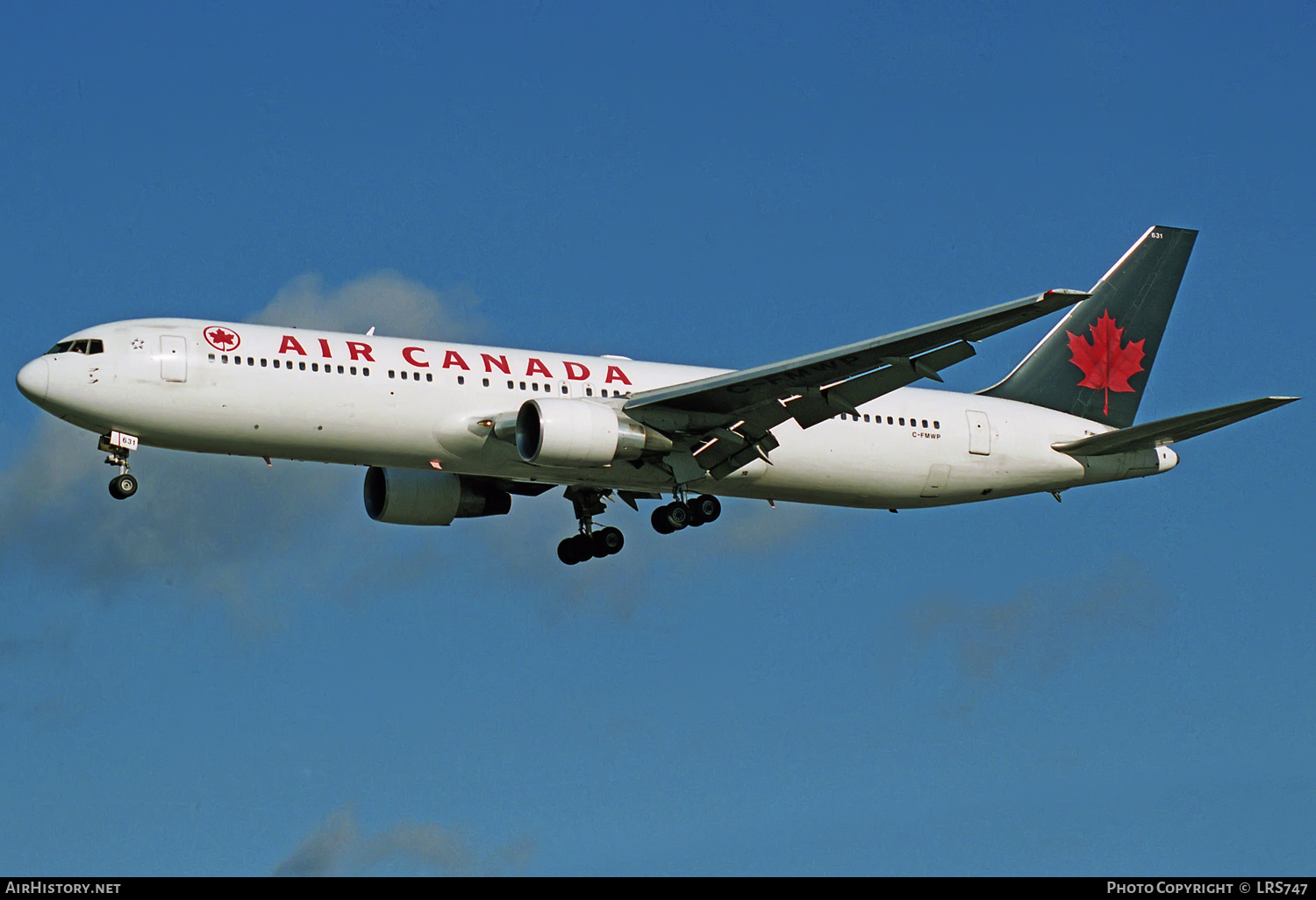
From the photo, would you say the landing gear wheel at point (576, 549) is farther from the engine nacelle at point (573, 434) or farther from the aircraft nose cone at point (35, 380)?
the aircraft nose cone at point (35, 380)

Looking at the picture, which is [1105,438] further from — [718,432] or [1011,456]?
[718,432]

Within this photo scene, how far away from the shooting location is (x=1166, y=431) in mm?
41562

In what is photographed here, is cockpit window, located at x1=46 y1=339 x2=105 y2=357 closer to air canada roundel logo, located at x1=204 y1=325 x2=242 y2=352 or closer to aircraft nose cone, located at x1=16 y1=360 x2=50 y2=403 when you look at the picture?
aircraft nose cone, located at x1=16 y1=360 x2=50 y2=403

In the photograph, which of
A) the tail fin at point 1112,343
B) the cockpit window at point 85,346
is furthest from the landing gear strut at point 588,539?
the cockpit window at point 85,346

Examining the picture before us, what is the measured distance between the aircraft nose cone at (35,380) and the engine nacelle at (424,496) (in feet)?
32.5

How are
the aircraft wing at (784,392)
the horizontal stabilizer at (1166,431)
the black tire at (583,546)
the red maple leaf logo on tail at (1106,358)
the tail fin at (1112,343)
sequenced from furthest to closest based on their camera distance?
the red maple leaf logo on tail at (1106,358) → the tail fin at (1112,343) → the black tire at (583,546) → the horizontal stabilizer at (1166,431) → the aircraft wing at (784,392)

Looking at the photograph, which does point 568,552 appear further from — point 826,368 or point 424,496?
point 826,368

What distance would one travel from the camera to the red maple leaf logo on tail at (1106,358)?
4700 centimetres

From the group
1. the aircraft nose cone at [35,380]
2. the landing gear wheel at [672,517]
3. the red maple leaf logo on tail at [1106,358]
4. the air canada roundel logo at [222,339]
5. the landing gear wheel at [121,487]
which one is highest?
the red maple leaf logo on tail at [1106,358]

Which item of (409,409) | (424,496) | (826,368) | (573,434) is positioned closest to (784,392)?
(826,368)

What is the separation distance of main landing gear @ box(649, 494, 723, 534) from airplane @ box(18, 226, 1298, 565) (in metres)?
0.05

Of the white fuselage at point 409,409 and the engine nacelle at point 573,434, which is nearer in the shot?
the white fuselage at point 409,409

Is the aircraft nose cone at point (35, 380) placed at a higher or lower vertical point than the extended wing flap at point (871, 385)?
lower
